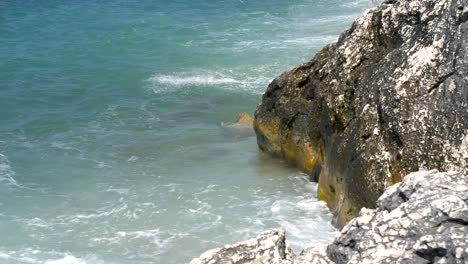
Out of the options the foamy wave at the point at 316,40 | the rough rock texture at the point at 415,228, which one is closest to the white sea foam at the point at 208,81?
the foamy wave at the point at 316,40

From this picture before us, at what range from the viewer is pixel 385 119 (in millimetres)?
11875

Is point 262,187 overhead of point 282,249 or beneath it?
beneath

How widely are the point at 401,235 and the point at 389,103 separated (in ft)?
20.4

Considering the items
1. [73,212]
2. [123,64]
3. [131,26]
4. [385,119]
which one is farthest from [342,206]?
[131,26]

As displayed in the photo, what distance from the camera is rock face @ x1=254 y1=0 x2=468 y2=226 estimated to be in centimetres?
1112

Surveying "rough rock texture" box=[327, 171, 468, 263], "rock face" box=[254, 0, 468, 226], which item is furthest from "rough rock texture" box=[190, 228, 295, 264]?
"rock face" box=[254, 0, 468, 226]

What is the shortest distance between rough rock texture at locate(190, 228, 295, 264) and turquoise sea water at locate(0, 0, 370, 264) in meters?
6.16

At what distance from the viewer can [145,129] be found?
21031 millimetres

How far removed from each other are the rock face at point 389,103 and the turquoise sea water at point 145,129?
1133 millimetres

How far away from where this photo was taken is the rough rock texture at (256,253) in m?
6.34

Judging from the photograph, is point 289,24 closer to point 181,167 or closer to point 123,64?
point 123,64

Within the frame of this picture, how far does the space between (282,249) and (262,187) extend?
30.0 ft

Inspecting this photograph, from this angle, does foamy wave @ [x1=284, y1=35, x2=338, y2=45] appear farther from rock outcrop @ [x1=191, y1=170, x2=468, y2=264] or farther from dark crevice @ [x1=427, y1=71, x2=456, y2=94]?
rock outcrop @ [x1=191, y1=170, x2=468, y2=264]

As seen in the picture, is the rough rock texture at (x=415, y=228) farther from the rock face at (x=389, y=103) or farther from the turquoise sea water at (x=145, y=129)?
the turquoise sea water at (x=145, y=129)
